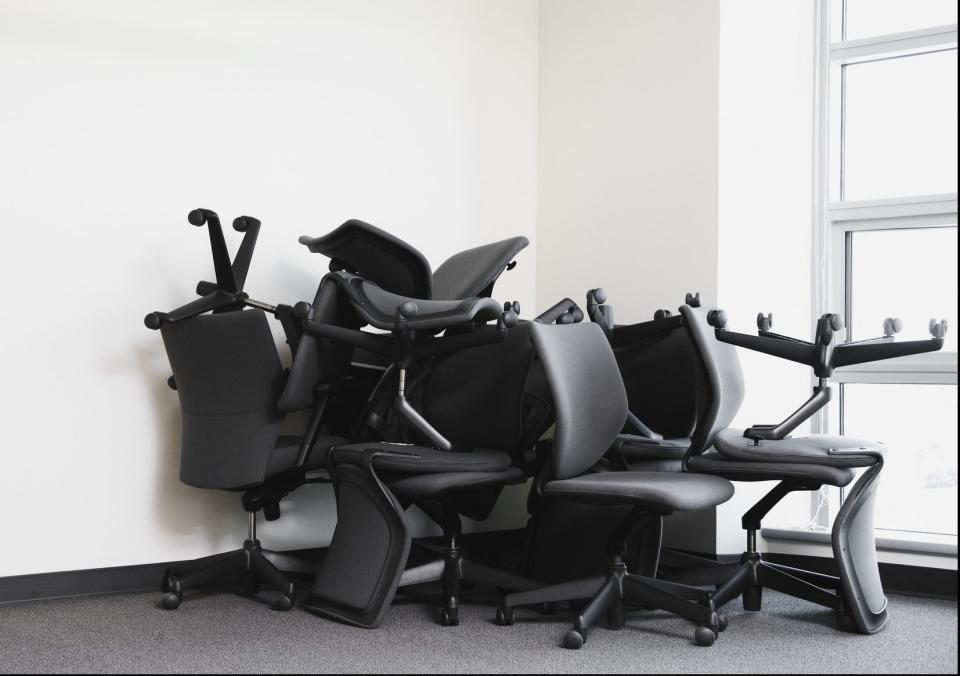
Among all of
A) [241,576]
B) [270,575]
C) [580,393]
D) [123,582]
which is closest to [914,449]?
[580,393]

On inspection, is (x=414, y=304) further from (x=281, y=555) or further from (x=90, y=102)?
(x=90, y=102)

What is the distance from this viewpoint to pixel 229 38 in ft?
12.7

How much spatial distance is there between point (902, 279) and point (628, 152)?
126 cm

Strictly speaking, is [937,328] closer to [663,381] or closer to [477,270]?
[663,381]

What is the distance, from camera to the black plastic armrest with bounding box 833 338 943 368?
301 cm

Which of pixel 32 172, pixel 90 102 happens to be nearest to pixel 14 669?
pixel 32 172

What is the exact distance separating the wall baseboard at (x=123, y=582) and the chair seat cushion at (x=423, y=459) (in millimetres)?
1001

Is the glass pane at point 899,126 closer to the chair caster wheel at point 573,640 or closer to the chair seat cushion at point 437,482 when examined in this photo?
the chair seat cushion at point 437,482

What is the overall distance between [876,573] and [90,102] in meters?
3.21

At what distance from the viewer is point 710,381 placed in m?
3.04

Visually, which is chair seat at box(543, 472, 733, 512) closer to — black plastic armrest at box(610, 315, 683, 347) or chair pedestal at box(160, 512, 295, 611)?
black plastic armrest at box(610, 315, 683, 347)

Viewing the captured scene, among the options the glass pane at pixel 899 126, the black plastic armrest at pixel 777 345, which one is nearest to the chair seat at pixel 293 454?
the black plastic armrest at pixel 777 345

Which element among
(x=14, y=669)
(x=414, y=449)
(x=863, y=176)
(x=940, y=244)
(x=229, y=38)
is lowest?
(x=14, y=669)

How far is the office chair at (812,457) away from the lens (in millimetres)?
2996
